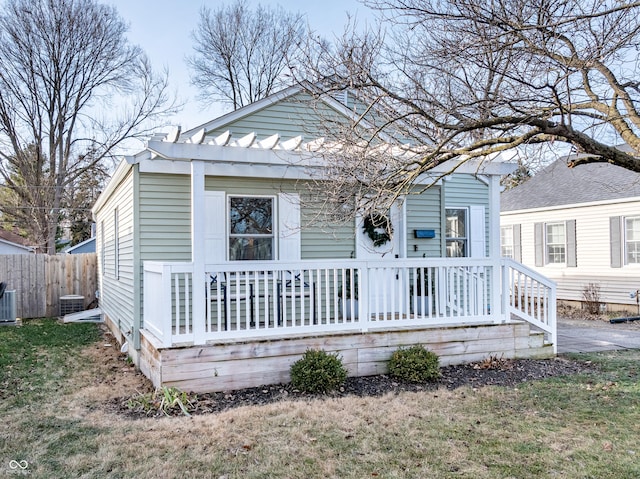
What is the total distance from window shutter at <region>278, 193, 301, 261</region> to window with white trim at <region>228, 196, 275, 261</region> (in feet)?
0.43

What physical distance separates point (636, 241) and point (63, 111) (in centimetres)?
1960

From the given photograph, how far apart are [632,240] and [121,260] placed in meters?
11.9

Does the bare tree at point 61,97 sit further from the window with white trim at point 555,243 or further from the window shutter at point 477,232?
the window with white trim at point 555,243

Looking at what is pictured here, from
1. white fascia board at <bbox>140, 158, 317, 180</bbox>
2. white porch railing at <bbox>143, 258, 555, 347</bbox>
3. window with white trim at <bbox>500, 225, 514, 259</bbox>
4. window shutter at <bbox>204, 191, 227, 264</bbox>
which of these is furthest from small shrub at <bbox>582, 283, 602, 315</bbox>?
window shutter at <bbox>204, 191, 227, 264</bbox>

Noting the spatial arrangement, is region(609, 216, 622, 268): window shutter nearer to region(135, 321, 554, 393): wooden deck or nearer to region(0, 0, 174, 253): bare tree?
region(135, 321, 554, 393): wooden deck

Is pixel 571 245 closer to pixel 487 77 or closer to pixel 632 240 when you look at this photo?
pixel 632 240

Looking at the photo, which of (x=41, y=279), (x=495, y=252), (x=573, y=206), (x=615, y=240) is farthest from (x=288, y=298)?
(x=573, y=206)

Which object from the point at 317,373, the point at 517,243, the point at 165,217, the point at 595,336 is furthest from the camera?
the point at 517,243

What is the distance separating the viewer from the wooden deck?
17.4 feet

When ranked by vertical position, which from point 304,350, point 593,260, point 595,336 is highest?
point 593,260

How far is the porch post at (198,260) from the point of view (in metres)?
5.39

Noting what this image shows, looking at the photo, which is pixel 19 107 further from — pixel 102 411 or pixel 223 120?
pixel 102 411

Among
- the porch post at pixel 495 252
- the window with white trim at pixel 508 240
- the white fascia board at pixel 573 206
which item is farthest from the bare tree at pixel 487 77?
the window with white trim at pixel 508 240

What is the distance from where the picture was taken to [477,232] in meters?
9.88
